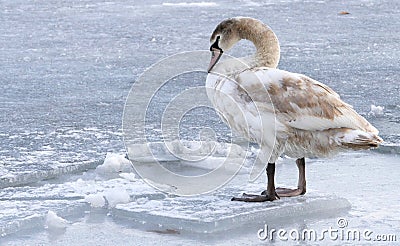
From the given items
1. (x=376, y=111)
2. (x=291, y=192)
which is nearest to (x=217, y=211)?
(x=291, y=192)

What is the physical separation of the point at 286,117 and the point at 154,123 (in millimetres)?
1841

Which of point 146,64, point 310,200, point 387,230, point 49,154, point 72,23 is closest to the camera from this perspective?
point 387,230

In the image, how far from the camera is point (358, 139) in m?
3.81

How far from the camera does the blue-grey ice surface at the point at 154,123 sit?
3.63 metres

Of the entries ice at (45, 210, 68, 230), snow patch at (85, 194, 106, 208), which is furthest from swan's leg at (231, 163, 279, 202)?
ice at (45, 210, 68, 230)

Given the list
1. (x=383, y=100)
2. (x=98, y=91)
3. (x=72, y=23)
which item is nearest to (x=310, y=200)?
(x=383, y=100)

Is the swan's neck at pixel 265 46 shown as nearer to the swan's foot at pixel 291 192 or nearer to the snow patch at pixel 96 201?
the swan's foot at pixel 291 192

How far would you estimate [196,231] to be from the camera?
139 inches

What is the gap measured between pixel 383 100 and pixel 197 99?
129 centimetres

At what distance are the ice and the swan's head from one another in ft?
3.78

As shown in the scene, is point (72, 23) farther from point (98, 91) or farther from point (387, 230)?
point (387, 230)

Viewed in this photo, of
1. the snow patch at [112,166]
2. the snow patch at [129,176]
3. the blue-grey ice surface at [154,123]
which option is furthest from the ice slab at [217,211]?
the snow patch at [112,166]

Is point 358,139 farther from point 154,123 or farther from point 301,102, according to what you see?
point 154,123

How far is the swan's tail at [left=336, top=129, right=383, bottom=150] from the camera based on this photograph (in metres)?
3.80
